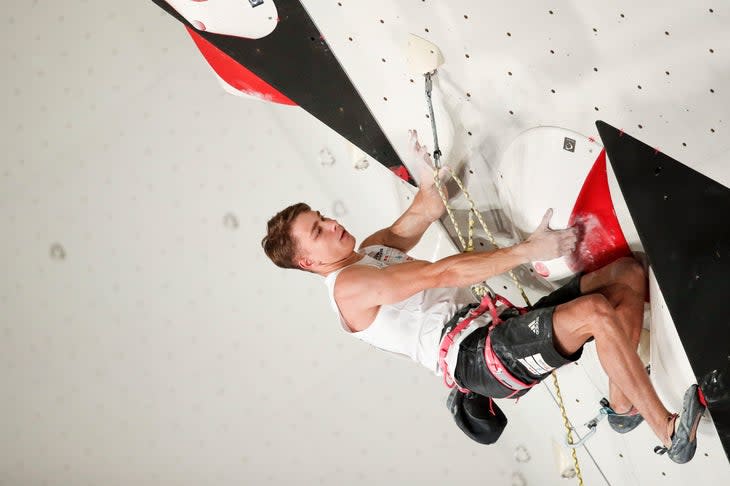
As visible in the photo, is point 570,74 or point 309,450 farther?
point 309,450

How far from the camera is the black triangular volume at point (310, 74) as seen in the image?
7.13 ft

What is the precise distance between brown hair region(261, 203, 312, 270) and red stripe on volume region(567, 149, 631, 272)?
631 millimetres

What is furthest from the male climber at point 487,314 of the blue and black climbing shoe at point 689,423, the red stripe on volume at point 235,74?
the red stripe on volume at point 235,74

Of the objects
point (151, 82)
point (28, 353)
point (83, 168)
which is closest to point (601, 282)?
point (151, 82)

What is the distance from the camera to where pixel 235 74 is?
2.57 m

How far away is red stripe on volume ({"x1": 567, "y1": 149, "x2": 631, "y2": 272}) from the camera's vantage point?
5.69 ft

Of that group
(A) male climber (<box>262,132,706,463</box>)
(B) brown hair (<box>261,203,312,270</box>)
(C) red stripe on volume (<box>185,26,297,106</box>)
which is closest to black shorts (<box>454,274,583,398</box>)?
(A) male climber (<box>262,132,706,463</box>)

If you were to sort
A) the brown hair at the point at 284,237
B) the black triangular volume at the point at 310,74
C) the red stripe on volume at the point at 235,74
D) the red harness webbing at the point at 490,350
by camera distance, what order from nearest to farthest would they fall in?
the red harness webbing at the point at 490,350, the brown hair at the point at 284,237, the black triangular volume at the point at 310,74, the red stripe on volume at the point at 235,74

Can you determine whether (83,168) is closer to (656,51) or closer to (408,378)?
(408,378)

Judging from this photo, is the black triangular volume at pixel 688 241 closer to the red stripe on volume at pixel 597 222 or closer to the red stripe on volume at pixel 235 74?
the red stripe on volume at pixel 597 222

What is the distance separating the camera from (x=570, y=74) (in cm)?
162

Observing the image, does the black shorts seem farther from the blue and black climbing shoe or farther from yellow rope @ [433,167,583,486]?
the blue and black climbing shoe

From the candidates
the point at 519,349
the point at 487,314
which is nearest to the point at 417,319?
the point at 487,314

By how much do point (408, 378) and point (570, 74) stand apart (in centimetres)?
155
